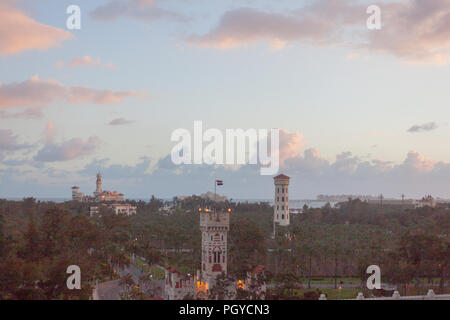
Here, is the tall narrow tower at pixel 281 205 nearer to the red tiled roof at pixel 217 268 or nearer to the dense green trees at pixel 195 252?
the dense green trees at pixel 195 252

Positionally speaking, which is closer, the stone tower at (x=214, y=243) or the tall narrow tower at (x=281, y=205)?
the stone tower at (x=214, y=243)

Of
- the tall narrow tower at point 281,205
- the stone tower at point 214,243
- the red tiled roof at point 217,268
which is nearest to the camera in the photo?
the red tiled roof at point 217,268

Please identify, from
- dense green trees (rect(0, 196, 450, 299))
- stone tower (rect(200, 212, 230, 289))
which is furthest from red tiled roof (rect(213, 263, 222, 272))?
dense green trees (rect(0, 196, 450, 299))

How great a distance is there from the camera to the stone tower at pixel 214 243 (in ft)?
141

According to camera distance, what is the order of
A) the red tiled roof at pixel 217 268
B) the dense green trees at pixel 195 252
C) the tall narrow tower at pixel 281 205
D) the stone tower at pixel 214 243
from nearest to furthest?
the dense green trees at pixel 195 252 < the red tiled roof at pixel 217 268 < the stone tower at pixel 214 243 < the tall narrow tower at pixel 281 205

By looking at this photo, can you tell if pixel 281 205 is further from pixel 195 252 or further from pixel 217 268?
pixel 217 268

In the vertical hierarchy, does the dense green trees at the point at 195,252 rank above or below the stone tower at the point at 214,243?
below

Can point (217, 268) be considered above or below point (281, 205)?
below

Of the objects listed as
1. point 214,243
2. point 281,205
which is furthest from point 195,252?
point 281,205

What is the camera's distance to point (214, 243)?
1709 inches

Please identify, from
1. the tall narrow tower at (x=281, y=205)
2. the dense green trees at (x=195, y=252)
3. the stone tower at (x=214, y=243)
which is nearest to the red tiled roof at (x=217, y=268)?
the stone tower at (x=214, y=243)
